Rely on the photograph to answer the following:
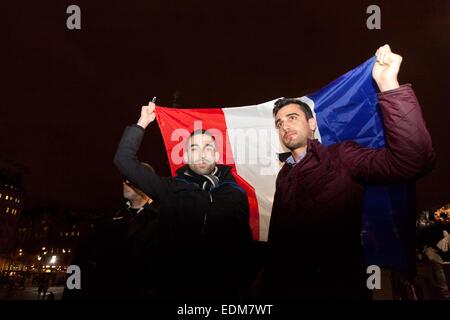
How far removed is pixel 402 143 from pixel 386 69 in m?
0.96

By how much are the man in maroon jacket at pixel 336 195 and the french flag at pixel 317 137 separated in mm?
544

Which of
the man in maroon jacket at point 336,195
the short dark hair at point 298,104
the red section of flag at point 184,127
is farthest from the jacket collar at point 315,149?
the red section of flag at point 184,127

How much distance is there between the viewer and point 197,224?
436 cm

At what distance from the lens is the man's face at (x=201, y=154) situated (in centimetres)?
471

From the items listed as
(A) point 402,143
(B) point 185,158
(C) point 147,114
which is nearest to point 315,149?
(A) point 402,143

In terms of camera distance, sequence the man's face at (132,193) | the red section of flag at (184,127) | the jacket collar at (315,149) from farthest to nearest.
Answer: the man's face at (132,193)
the red section of flag at (184,127)
the jacket collar at (315,149)

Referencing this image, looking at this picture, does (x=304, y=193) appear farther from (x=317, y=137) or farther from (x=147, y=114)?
(x=147, y=114)

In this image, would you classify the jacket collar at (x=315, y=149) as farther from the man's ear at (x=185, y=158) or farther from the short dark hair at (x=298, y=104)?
the man's ear at (x=185, y=158)

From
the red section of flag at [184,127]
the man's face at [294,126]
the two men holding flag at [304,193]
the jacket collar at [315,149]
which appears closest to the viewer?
the two men holding flag at [304,193]

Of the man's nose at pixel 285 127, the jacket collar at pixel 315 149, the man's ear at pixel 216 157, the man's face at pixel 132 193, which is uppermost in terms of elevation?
the man's nose at pixel 285 127

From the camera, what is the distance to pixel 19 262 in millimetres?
104875
